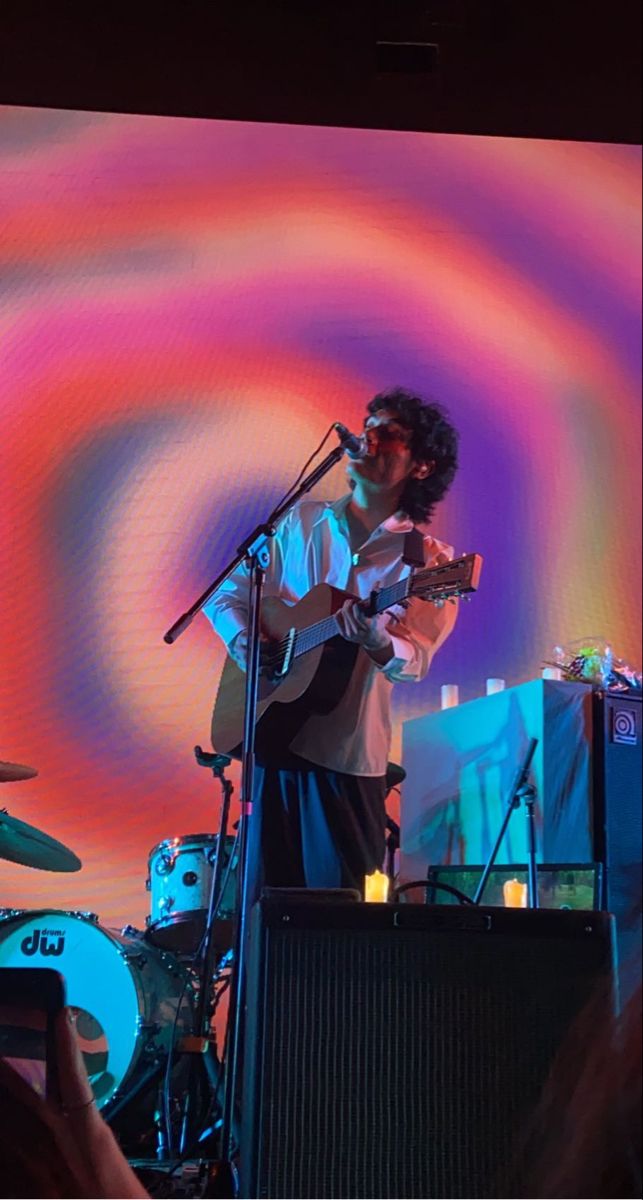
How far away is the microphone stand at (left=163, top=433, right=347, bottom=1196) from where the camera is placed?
7.14 feet

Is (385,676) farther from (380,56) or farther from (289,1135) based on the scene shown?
(380,56)

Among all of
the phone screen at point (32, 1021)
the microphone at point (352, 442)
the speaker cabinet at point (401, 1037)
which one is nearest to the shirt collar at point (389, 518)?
the microphone at point (352, 442)

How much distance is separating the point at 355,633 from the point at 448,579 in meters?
0.34

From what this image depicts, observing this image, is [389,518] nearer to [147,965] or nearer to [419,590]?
[419,590]

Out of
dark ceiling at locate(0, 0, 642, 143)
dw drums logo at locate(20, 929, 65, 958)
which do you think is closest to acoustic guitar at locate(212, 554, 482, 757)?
dw drums logo at locate(20, 929, 65, 958)

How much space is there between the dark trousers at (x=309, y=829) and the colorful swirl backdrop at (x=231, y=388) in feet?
0.48

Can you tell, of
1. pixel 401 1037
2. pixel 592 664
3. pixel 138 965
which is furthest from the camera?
pixel 592 664

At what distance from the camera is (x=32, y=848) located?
2.58 meters

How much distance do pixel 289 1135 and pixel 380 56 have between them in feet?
8.82

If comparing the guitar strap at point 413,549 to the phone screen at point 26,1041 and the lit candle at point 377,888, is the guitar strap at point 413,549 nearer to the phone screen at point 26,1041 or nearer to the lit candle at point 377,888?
the lit candle at point 377,888

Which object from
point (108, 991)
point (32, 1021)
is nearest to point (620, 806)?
point (108, 991)

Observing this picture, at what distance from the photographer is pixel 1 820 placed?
2.52 meters

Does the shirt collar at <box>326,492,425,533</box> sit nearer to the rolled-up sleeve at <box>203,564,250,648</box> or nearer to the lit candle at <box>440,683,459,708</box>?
the rolled-up sleeve at <box>203,564,250,648</box>

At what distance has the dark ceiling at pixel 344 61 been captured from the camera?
302 centimetres
